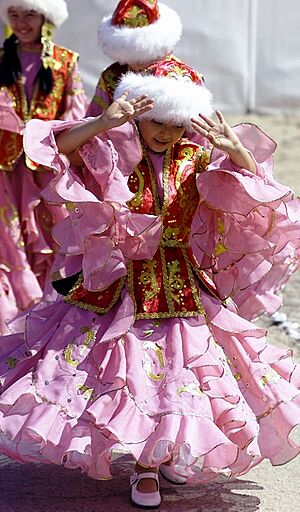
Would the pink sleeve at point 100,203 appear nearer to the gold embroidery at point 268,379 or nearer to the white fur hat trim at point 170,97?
the white fur hat trim at point 170,97

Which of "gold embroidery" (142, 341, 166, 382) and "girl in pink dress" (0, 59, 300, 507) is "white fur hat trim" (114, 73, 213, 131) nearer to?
"girl in pink dress" (0, 59, 300, 507)

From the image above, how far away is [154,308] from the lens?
3.82 m

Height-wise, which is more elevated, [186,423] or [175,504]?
[186,423]

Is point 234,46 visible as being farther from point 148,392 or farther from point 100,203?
point 148,392

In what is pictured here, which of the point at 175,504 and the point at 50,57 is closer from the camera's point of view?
the point at 175,504

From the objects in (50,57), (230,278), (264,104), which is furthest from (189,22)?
(230,278)

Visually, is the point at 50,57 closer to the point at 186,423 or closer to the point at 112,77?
the point at 112,77

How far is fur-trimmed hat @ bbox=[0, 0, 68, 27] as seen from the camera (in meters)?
5.64

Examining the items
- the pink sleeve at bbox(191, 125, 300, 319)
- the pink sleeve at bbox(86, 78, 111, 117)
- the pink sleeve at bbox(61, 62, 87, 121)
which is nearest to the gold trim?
the pink sleeve at bbox(191, 125, 300, 319)

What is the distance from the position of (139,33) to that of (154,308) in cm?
179

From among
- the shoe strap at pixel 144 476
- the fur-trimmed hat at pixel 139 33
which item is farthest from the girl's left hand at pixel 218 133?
the fur-trimmed hat at pixel 139 33

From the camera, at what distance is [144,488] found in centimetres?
381

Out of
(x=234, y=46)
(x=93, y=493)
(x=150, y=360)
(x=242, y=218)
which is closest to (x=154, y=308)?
(x=150, y=360)

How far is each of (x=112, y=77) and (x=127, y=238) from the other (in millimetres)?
1643
